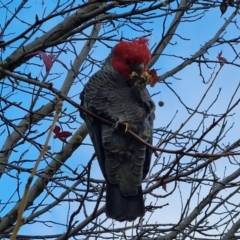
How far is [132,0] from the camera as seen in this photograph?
2514 mm

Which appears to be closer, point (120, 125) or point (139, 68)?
point (120, 125)

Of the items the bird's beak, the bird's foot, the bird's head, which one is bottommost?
the bird's foot

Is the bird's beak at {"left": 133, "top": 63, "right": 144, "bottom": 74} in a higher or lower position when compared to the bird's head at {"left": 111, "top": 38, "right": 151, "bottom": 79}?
lower

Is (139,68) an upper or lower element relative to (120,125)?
upper

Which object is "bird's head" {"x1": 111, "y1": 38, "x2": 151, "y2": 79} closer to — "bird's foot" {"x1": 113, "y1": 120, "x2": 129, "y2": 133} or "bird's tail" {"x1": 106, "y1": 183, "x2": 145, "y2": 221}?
"bird's foot" {"x1": 113, "y1": 120, "x2": 129, "y2": 133}

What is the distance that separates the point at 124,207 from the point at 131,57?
1013 millimetres

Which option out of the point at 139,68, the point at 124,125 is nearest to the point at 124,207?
the point at 124,125

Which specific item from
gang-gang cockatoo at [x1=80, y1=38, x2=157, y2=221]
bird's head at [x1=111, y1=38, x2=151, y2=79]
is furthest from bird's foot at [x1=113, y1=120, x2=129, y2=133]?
bird's head at [x1=111, y1=38, x2=151, y2=79]

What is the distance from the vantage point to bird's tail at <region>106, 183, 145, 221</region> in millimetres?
2971

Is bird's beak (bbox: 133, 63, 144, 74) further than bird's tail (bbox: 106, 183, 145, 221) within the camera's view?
Yes

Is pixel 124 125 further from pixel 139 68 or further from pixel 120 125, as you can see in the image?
pixel 139 68

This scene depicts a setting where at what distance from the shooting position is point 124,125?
3.03m

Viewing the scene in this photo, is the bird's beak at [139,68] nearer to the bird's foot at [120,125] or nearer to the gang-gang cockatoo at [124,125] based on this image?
the gang-gang cockatoo at [124,125]

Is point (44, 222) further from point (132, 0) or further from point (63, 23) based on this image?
point (132, 0)
